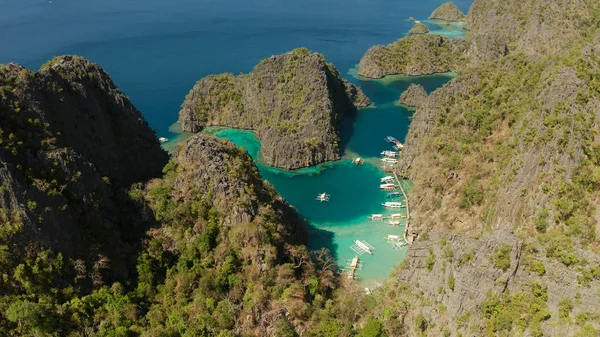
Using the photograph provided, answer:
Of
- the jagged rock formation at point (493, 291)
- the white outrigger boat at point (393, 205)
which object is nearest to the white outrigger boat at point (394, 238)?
the white outrigger boat at point (393, 205)

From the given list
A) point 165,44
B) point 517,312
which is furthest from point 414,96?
point 165,44

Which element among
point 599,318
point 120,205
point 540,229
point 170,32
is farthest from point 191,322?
point 170,32

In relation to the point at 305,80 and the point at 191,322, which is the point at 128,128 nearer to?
the point at 191,322

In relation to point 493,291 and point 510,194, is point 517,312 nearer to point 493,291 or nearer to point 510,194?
point 493,291

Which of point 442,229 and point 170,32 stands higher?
point 170,32

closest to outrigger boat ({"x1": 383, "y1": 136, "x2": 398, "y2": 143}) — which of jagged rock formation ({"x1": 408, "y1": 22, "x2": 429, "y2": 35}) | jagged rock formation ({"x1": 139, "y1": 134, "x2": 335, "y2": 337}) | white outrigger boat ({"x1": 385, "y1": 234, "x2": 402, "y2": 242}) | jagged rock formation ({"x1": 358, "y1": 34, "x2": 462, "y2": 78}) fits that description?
white outrigger boat ({"x1": 385, "y1": 234, "x2": 402, "y2": 242})

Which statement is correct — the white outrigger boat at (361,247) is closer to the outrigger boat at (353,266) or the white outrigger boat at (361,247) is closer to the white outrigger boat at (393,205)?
the outrigger boat at (353,266)
